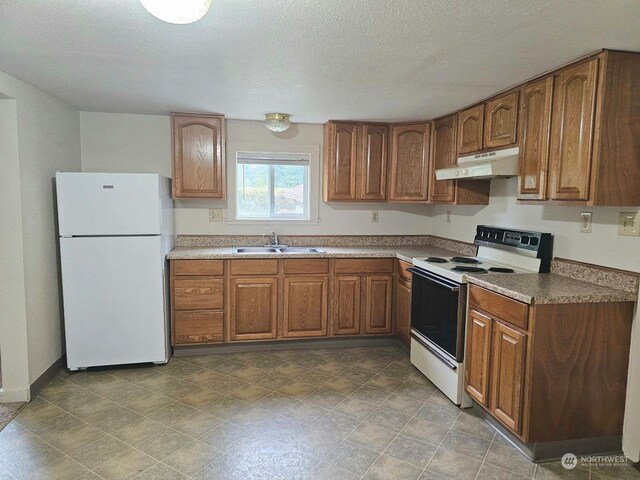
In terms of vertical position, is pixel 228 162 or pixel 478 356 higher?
pixel 228 162

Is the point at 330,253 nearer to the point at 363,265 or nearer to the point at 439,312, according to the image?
the point at 363,265

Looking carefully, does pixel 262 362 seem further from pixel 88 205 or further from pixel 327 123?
pixel 327 123

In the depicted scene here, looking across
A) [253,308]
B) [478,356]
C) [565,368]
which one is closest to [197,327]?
[253,308]

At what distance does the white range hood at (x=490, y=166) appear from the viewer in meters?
2.58

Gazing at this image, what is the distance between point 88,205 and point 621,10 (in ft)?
10.6

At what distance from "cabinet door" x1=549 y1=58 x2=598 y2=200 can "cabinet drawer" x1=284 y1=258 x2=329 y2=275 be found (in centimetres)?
189

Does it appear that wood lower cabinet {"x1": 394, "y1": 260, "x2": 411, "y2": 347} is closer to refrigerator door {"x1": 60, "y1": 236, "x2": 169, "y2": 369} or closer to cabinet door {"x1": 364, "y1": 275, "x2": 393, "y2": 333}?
cabinet door {"x1": 364, "y1": 275, "x2": 393, "y2": 333}

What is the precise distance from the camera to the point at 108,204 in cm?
302

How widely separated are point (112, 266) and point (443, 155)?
2813 mm

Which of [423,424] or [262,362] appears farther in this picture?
[262,362]

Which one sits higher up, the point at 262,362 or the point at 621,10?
the point at 621,10

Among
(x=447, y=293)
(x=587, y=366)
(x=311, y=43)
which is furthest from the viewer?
(x=447, y=293)

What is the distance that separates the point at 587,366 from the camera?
6.97 feet

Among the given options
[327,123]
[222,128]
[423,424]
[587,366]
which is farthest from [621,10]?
[222,128]
